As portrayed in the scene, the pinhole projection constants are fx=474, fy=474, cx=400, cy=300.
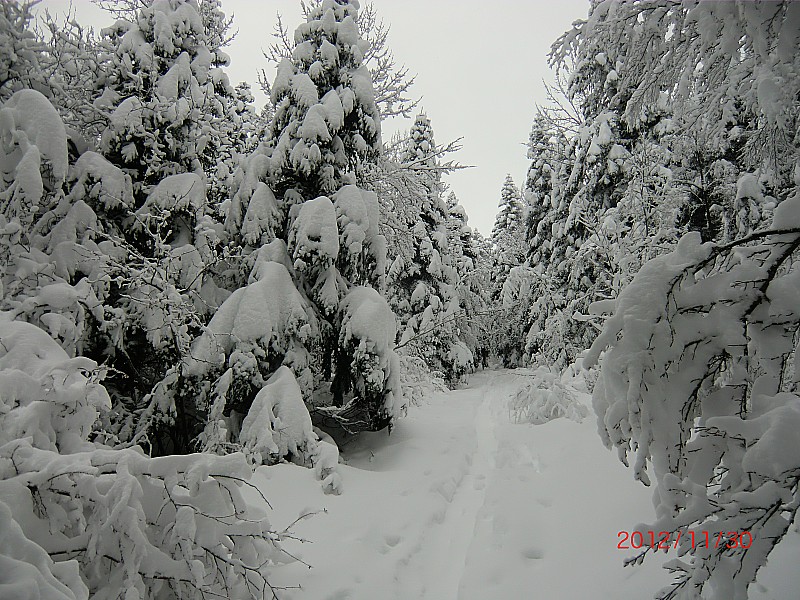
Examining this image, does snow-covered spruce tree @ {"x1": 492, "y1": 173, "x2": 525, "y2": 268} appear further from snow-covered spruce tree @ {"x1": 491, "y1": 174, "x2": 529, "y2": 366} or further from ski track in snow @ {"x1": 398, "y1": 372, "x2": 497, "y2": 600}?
ski track in snow @ {"x1": 398, "y1": 372, "x2": 497, "y2": 600}

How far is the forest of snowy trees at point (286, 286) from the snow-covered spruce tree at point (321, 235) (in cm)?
5

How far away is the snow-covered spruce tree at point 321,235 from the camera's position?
712cm

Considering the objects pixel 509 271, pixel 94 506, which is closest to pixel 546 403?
pixel 94 506

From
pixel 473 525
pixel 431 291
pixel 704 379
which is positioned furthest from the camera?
pixel 431 291

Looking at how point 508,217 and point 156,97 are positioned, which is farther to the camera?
point 508,217

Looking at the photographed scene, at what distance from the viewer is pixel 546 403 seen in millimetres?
9945

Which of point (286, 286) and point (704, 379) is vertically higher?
point (286, 286)

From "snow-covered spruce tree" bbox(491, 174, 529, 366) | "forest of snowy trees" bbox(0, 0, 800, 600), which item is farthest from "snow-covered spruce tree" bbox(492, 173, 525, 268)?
"forest of snowy trees" bbox(0, 0, 800, 600)

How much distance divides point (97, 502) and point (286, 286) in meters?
5.11

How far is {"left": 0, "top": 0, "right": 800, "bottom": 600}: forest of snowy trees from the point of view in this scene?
1.99m

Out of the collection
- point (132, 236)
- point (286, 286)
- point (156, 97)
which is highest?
point (156, 97)

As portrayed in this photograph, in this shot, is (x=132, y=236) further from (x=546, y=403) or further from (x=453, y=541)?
(x=546, y=403)

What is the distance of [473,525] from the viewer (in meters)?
5.32

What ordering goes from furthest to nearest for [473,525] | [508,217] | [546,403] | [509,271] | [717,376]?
1. [508,217]
2. [509,271]
3. [546,403]
4. [473,525]
5. [717,376]
